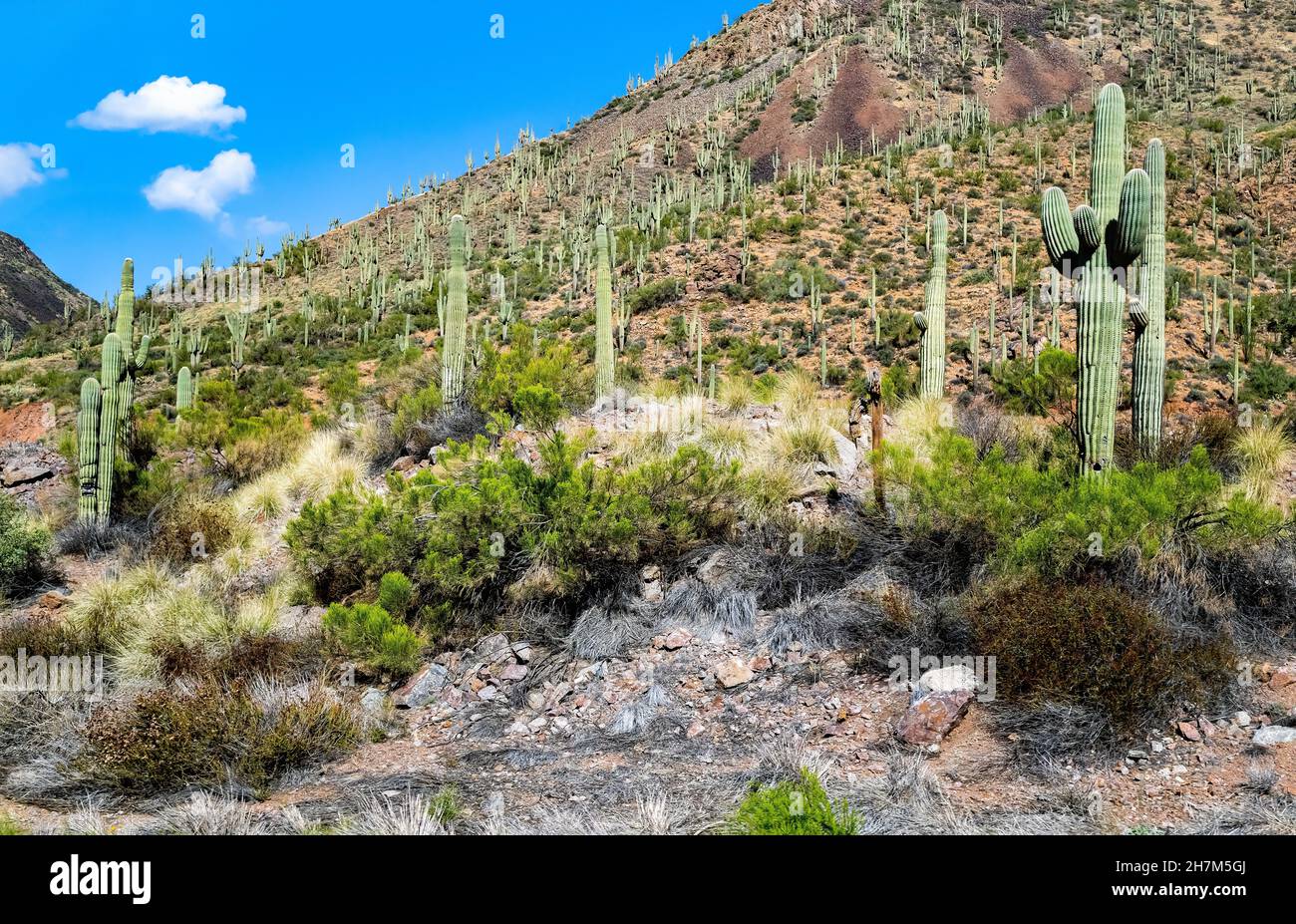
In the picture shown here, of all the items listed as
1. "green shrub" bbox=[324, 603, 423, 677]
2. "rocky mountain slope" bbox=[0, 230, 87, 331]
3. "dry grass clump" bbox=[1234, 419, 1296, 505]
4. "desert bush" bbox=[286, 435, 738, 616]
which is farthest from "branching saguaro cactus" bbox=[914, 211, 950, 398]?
"rocky mountain slope" bbox=[0, 230, 87, 331]

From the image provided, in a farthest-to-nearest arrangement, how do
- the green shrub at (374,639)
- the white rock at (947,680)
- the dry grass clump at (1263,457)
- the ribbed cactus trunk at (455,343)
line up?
the ribbed cactus trunk at (455,343) → the dry grass clump at (1263,457) → the green shrub at (374,639) → the white rock at (947,680)

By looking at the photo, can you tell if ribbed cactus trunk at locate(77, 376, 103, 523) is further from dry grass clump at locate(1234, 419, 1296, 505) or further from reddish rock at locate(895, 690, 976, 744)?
dry grass clump at locate(1234, 419, 1296, 505)

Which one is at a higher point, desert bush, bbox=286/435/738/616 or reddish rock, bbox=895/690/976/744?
desert bush, bbox=286/435/738/616

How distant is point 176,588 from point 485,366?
6.00m

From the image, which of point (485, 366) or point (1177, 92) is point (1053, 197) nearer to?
point (485, 366)

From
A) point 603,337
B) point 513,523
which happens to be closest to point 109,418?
point 603,337

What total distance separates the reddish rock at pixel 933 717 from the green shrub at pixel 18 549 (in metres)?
10.1

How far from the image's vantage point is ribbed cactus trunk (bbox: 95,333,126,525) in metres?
12.2

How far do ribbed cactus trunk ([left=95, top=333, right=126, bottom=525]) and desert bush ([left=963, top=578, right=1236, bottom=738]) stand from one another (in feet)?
38.8

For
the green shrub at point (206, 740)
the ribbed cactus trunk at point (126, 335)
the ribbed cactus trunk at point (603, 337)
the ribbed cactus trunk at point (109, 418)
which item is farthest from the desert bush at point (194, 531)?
the ribbed cactus trunk at point (603, 337)

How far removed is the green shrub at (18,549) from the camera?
10.0m

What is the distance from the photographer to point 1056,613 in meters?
6.01

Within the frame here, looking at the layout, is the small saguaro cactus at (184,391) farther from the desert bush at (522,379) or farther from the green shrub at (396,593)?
the green shrub at (396,593)

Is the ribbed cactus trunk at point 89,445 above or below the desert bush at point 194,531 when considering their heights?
above
